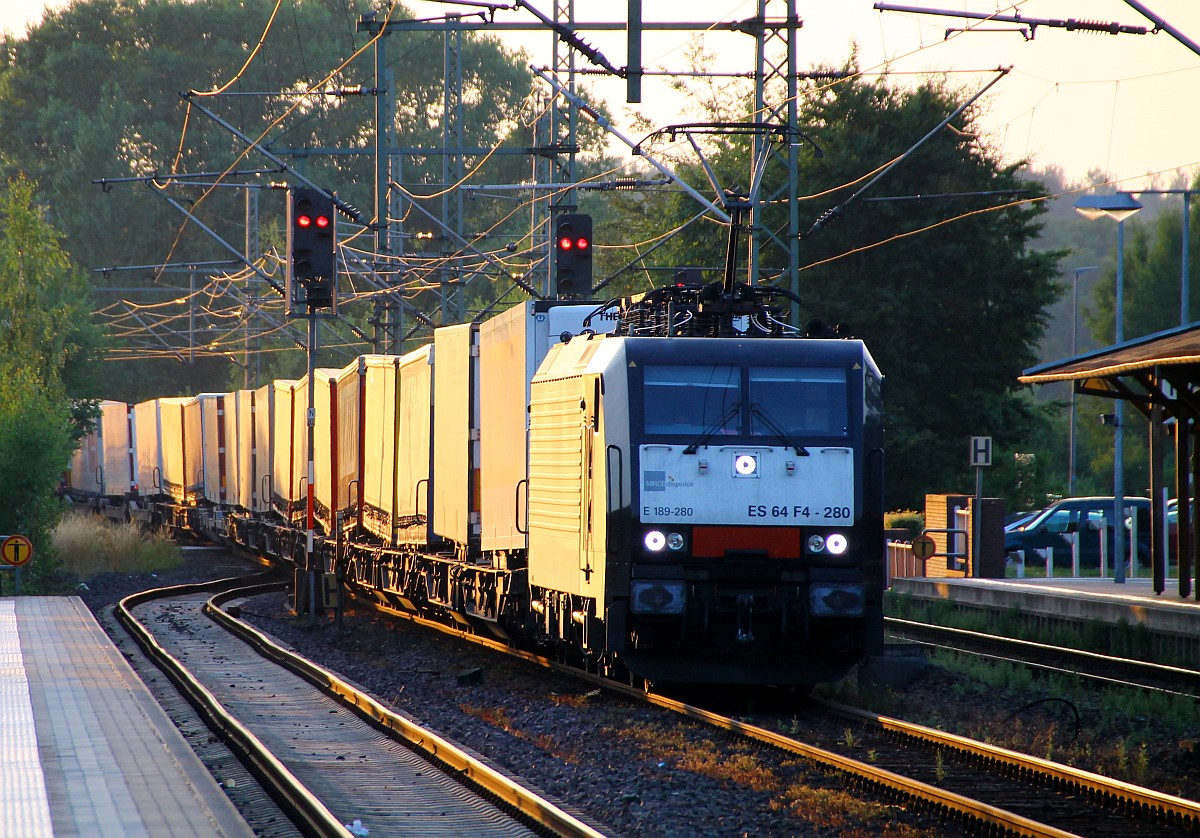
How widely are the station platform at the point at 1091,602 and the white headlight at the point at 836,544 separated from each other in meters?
7.74

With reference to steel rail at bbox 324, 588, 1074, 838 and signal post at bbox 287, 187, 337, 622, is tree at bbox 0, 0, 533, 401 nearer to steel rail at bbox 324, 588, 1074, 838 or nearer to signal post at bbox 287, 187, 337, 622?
signal post at bbox 287, 187, 337, 622

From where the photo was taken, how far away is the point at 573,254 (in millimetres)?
21906

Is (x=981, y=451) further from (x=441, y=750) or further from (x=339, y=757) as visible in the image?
(x=339, y=757)

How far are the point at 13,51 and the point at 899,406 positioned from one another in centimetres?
6055

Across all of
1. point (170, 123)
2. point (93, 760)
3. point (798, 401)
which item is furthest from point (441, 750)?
point (170, 123)

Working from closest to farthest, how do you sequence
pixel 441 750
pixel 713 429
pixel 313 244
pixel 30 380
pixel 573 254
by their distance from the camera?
pixel 441 750 → pixel 713 429 → pixel 313 244 → pixel 573 254 → pixel 30 380

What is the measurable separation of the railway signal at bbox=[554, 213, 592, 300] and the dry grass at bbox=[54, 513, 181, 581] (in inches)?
602

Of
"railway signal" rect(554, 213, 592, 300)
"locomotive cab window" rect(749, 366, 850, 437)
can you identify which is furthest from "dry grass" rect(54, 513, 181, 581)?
"locomotive cab window" rect(749, 366, 850, 437)

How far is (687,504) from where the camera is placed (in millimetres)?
12359

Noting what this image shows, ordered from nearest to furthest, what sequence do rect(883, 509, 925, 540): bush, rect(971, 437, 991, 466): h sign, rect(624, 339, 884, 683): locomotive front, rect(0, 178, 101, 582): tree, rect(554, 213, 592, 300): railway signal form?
rect(624, 339, 884, 683): locomotive front < rect(554, 213, 592, 300): railway signal < rect(971, 437, 991, 466): h sign < rect(0, 178, 101, 582): tree < rect(883, 509, 925, 540): bush

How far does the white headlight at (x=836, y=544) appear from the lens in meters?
12.5

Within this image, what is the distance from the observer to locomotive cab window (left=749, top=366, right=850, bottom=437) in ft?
41.6

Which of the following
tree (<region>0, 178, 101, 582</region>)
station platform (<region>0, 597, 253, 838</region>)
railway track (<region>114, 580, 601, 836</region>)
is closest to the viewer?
station platform (<region>0, 597, 253, 838</region>)

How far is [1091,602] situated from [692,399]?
10.9 meters
